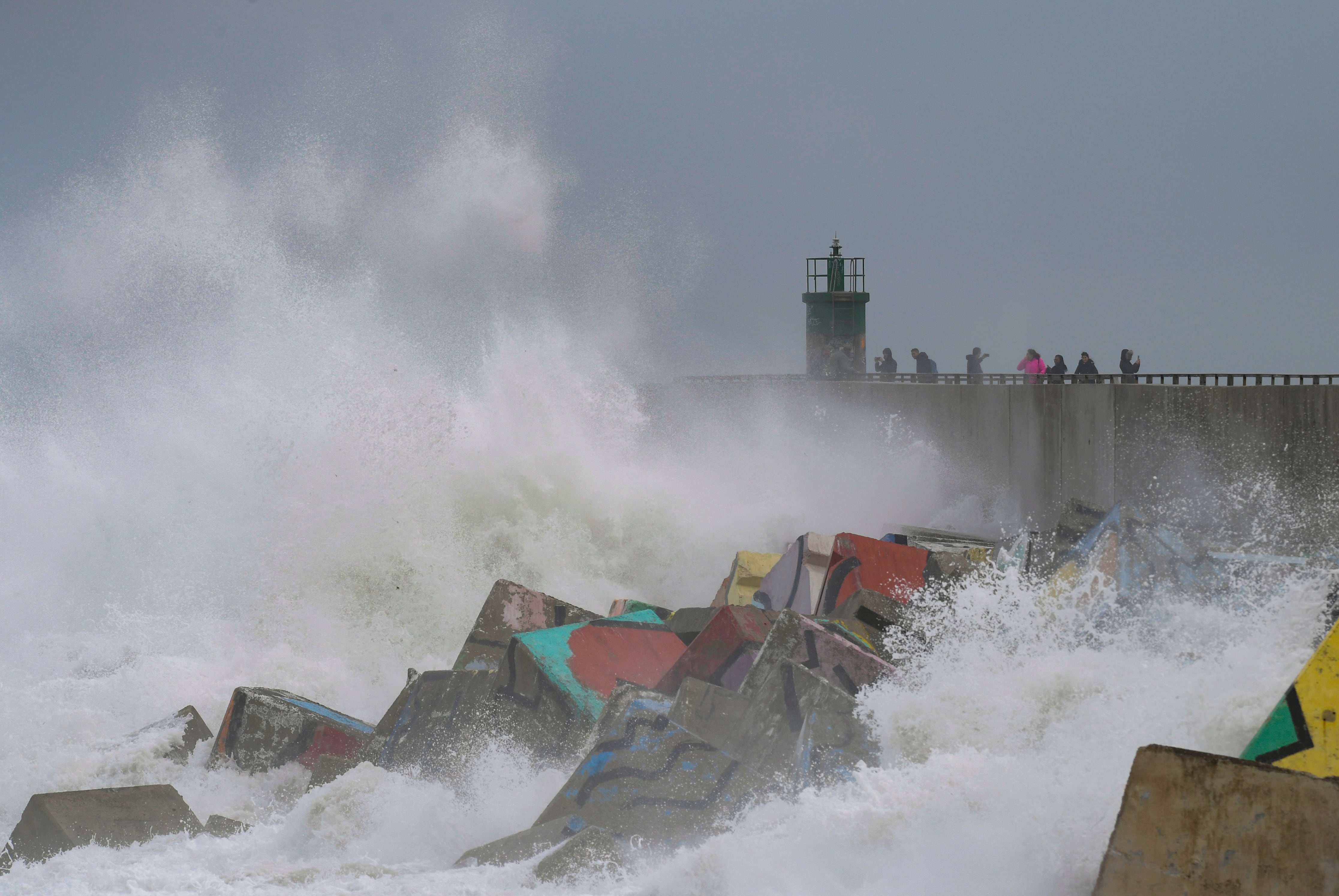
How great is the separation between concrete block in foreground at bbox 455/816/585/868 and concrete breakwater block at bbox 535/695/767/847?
0.06 m

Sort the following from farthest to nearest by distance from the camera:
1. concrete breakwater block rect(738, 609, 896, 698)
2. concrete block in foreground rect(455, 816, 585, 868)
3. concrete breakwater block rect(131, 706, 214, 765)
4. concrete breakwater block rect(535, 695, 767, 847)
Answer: concrete breakwater block rect(131, 706, 214, 765), concrete breakwater block rect(738, 609, 896, 698), concrete breakwater block rect(535, 695, 767, 847), concrete block in foreground rect(455, 816, 585, 868)

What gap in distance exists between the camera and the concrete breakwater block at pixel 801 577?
6707 mm

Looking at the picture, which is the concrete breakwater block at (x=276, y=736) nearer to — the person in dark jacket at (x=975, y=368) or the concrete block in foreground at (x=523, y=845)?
the concrete block in foreground at (x=523, y=845)

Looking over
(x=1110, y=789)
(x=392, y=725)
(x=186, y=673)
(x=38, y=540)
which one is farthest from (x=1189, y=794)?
(x=38, y=540)

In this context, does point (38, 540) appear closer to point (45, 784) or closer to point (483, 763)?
point (45, 784)

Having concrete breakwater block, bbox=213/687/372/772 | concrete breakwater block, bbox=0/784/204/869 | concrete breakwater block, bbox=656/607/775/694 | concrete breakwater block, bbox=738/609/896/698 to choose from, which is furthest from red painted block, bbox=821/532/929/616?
concrete breakwater block, bbox=0/784/204/869

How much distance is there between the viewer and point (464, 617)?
8.49 metres

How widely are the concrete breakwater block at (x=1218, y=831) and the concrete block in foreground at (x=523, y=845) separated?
1.80m

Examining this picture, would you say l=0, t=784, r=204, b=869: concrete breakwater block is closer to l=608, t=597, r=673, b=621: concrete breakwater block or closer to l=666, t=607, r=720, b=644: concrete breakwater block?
l=666, t=607, r=720, b=644: concrete breakwater block

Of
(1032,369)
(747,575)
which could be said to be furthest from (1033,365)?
(747,575)

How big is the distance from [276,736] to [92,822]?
4.29 ft

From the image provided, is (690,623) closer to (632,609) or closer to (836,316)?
(632,609)

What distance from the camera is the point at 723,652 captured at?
5.05 m

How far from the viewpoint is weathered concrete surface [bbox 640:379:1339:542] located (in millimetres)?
8797
